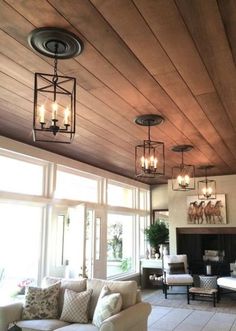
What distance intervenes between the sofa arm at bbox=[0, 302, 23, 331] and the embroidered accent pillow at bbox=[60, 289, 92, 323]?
54 cm

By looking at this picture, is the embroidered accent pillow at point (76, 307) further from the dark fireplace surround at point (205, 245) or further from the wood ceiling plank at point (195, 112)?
the dark fireplace surround at point (205, 245)

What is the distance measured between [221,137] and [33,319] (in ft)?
12.1

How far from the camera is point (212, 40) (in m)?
2.59

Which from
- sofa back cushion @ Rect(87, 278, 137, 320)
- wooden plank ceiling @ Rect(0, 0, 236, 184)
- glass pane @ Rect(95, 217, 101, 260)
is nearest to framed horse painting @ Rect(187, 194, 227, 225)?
glass pane @ Rect(95, 217, 101, 260)

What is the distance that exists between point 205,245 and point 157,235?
51.6 inches

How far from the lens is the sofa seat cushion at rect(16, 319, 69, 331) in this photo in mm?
3678

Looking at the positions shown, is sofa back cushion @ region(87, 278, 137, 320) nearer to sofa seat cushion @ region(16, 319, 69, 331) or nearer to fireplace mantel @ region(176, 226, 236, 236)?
sofa seat cushion @ region(16, 319, 69, 331)

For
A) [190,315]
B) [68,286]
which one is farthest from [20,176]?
[190,315]

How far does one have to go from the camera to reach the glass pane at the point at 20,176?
17.1 ft

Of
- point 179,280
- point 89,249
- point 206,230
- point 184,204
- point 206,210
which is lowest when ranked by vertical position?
point 179,280

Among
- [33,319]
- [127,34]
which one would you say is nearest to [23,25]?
[127,34]

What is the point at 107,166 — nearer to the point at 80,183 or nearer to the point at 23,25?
the point at 80,183

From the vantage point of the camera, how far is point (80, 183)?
705 centimetres

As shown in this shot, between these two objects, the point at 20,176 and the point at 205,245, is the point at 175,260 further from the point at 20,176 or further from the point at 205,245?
the point at 20,176
